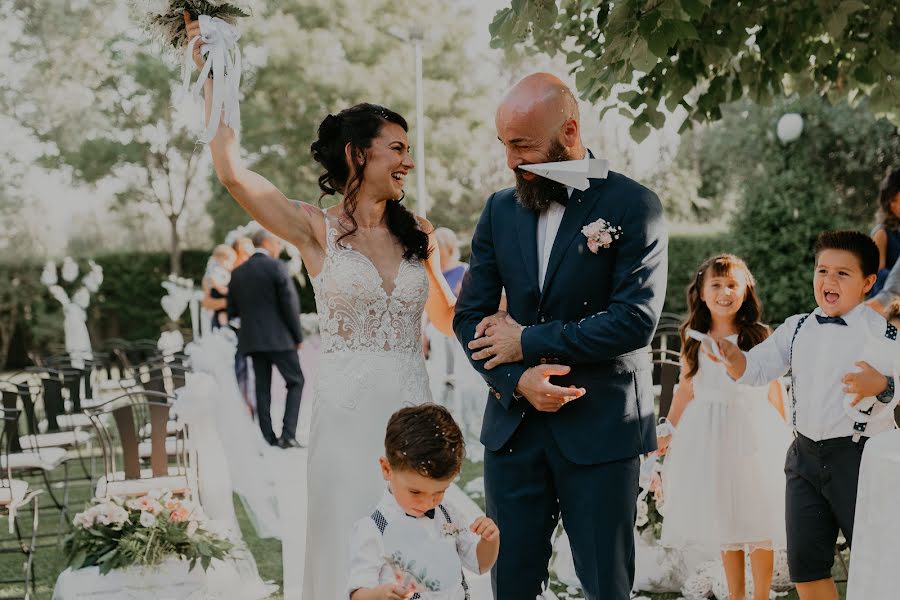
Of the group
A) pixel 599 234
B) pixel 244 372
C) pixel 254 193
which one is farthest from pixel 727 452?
pixel 244 372

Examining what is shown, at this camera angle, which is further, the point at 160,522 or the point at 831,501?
the point at 160,522


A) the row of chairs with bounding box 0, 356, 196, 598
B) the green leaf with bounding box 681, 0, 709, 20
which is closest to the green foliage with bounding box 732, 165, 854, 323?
the row of chairs with bounding box 0, 356, 196, 598

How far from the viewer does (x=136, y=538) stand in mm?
4406

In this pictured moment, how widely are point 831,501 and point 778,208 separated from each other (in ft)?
48.2

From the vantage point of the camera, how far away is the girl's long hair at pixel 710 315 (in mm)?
4496

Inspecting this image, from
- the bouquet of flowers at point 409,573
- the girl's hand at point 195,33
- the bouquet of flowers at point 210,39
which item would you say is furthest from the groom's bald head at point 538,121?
the bouquet of flowers at point 409,573

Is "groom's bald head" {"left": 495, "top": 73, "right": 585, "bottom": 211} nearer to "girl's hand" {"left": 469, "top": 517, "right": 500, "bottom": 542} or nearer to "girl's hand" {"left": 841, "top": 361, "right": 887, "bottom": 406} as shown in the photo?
"girl's hand" {"left": 469, "top": 517, "right": 500, "bottom": 542}

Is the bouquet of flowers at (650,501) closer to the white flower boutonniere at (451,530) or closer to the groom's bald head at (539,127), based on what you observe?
the groom's bald head at (539,127)

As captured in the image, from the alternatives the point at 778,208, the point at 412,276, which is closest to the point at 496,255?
the point at 412,276

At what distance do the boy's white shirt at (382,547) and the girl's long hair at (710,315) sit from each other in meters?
2.25

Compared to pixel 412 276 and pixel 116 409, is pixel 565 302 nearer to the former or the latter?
pixel 412 276

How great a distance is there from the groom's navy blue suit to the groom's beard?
0.03 meters

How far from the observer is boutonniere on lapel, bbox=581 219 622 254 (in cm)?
288

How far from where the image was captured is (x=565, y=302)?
9.70 ft
